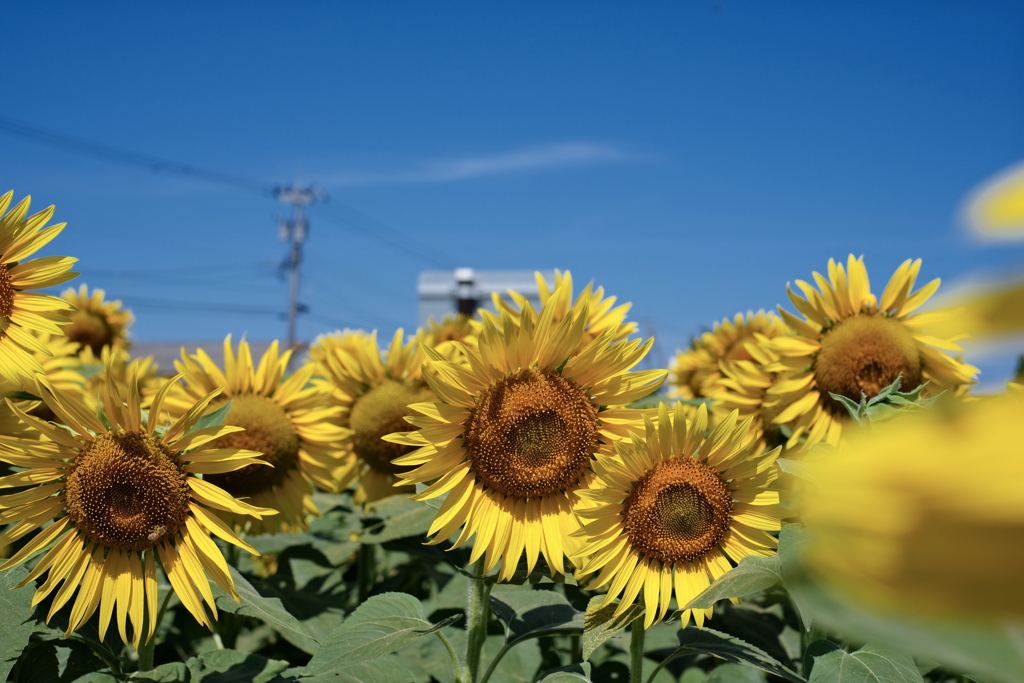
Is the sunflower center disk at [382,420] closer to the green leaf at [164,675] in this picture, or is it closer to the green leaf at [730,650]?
the green leaf at [164,675]

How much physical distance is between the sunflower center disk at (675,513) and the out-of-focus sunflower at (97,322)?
14.2 feet

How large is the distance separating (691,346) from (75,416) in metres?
3.84

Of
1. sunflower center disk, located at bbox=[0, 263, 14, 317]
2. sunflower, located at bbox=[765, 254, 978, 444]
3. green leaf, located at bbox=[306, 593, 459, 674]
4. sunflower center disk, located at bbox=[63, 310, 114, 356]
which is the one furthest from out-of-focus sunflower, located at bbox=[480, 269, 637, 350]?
sunflower center disk, located at bbox=[63, 310, 114, 356]

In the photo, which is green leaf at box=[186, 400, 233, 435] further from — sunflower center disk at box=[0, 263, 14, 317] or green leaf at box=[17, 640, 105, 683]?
green leaf at box=[17, 640, 105, 683]

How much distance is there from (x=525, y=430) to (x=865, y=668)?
942 mm

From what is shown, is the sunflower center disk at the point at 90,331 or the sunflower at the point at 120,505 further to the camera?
the sunflower center disk at the point at 90,331

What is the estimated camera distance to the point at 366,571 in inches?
136

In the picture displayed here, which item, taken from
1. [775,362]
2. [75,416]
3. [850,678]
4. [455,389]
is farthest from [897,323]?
[75,416]

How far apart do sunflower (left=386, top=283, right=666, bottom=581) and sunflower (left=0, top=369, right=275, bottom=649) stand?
46 centimetres

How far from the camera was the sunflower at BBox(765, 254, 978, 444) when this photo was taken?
9.05ft

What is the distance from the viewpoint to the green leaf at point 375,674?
208 cm

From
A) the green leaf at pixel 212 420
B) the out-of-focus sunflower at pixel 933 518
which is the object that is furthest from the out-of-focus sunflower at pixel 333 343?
the out-of-focus sunflower at pixel 933 518

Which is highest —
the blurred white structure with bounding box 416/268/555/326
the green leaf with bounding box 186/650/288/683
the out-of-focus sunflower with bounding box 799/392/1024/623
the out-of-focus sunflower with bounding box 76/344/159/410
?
the blurred white structure with bounding box 416/268/555/326

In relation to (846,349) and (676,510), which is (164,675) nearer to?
(676,510)
